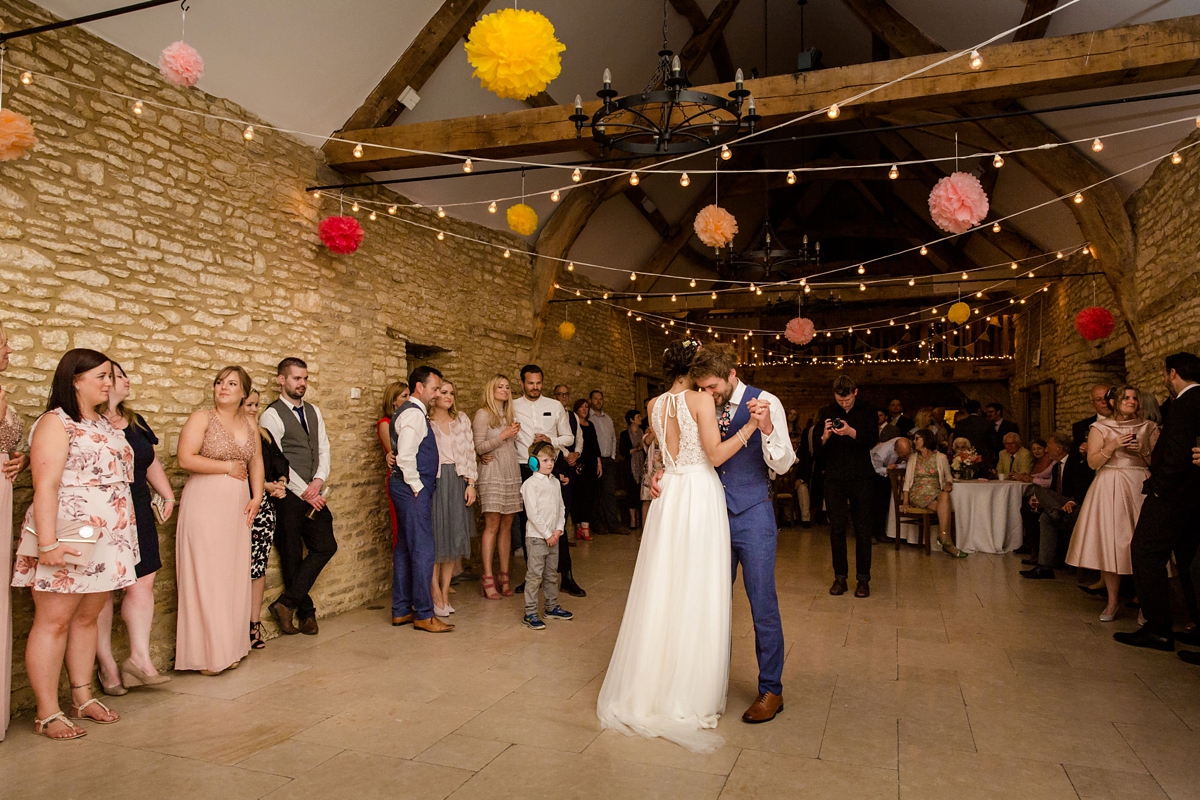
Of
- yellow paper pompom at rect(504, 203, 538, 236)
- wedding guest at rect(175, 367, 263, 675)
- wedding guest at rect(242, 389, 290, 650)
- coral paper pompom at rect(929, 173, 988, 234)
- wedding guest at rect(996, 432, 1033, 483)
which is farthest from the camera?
wedding guest at rect(996, 432, 1033, 483)

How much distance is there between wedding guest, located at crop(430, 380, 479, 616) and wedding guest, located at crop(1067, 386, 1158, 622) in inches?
156

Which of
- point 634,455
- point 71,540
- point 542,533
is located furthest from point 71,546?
point 634,455

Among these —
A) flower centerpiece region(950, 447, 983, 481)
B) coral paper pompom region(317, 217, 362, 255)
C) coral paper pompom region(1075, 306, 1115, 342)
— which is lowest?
flower centerpiece region(950, 447, 983, 481)

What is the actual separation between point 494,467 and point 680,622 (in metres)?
2.73

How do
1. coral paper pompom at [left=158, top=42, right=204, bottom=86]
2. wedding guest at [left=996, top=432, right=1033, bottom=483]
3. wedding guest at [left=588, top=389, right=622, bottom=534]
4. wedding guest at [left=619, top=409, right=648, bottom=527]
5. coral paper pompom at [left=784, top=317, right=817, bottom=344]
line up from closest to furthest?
coral paper pompom at [left=158, top=42, right=204, bottom=86] → wedding guest at [left=996, top=432, right=1033, bottom=483] → wedding guest at [left=588, top=389, right=622, bottom=534] → wedding guest at [left=619, top=409, right=648, bottom=527] → coral paper pompom at [left=784, top=317, right=817, bottom=344]

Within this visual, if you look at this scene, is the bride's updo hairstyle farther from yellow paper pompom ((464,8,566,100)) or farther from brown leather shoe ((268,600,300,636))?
brown leather shoe ((268,600,300,636))

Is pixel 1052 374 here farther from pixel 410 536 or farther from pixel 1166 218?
pixel 410 536

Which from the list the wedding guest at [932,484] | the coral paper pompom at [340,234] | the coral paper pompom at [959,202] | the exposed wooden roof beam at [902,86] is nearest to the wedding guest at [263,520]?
the coral paper pompom at [340,234]

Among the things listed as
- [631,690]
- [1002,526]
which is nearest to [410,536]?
[631,690]

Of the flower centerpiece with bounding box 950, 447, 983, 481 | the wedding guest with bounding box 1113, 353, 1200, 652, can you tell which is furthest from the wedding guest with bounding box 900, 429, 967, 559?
the wedding guest with bounding box 1113, 353, 1200, 652

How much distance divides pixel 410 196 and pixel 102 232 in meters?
2.85

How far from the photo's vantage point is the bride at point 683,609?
2.99 m

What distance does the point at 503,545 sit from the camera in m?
5.64

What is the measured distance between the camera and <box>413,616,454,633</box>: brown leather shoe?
455cm
